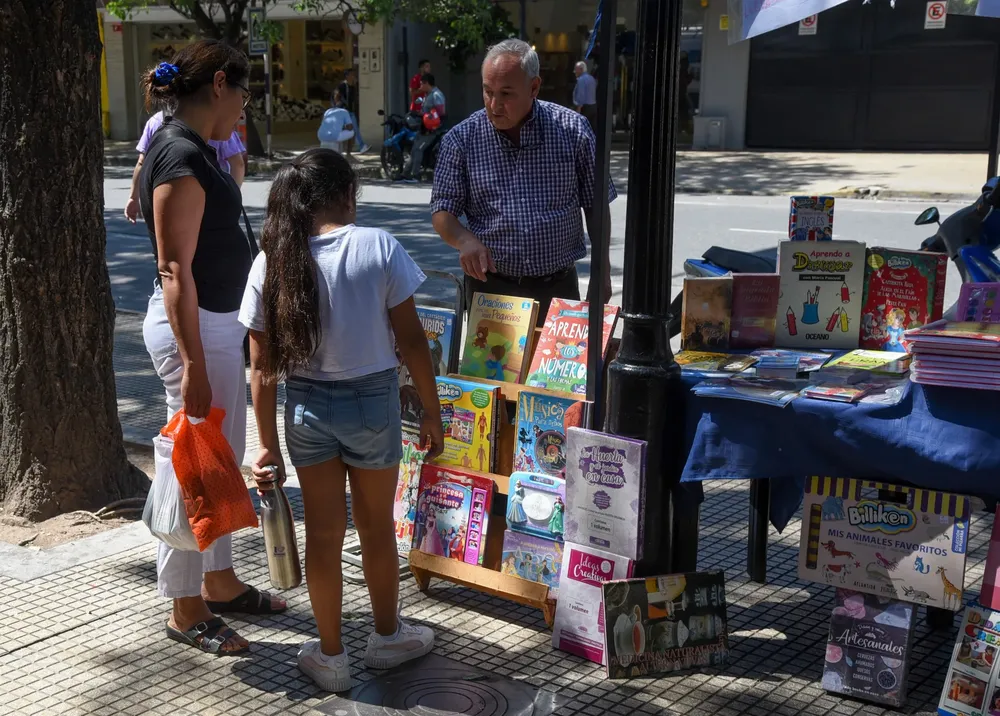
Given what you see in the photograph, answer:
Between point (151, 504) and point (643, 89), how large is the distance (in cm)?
207

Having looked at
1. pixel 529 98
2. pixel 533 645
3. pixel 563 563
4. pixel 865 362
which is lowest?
pixel 533 645

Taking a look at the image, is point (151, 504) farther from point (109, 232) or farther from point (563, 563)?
point (109, 232)

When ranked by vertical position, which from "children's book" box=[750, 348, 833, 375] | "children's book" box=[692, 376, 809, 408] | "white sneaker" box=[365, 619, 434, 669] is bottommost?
"white sneaker" box=[365, 619, 434, 669]

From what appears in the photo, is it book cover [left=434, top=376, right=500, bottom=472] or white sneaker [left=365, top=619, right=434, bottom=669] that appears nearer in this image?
white sneaker [left=365, top=619, right=434, bottom=669]

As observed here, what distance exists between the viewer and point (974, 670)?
3285mm

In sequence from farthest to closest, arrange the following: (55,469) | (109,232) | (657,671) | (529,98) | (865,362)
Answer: (109,232) < (55,469) < (529,98) < (865,362) < (657,671)

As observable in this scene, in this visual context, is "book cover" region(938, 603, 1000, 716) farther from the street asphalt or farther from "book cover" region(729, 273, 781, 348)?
the street asphalt

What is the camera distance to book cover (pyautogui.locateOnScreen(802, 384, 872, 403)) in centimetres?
342

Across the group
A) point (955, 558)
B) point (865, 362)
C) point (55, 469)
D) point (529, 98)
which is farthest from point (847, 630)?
point (55, 469)

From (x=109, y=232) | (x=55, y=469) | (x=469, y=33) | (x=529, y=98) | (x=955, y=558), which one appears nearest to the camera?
(x=955, y=558)

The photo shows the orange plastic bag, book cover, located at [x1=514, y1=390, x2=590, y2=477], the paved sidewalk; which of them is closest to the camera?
the orange plastic bag

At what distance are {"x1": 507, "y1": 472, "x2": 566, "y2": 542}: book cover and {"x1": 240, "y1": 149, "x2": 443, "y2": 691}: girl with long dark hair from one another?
0.63 meters

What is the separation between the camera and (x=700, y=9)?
2409 cm

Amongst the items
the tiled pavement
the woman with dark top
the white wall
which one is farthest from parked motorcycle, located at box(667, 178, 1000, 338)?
the white wall
